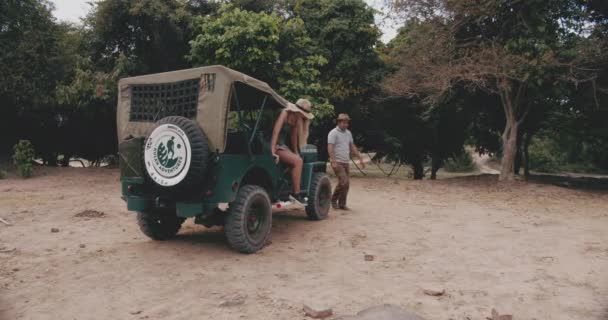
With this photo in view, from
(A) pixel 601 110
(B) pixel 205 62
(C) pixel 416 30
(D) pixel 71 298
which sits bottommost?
(D) pixel 71 298

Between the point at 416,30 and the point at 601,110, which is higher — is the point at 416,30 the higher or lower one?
the higher one

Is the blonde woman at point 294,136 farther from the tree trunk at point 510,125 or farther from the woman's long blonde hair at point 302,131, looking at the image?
the tree trunk at point 510,125

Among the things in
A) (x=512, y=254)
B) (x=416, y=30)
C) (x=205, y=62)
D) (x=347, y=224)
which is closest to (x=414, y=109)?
(x=416, y=30)

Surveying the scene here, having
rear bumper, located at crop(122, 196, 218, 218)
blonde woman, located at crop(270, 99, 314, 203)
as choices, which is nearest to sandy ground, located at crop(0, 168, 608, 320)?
rear bumper, located at crop(122, 196, 218, 218)

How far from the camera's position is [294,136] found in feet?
22.6

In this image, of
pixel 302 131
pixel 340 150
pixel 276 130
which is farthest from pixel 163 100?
pixel 340 150

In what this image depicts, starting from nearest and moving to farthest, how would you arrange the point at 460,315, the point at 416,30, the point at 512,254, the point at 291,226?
the point at 460,315 < the point at 512,254 < the point at 291,226 < the point at 416,30

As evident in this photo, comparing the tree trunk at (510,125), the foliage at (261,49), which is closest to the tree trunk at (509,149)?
the tree trunk at (510,125)

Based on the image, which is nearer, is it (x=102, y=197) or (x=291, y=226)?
(x=291, y=226)

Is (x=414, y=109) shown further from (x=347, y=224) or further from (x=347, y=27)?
(x=347, y=224)

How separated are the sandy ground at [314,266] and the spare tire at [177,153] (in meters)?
0.99

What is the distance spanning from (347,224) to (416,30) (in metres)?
8.87

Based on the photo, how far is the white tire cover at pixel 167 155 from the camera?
4945 mm

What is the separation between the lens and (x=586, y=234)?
269 inches
